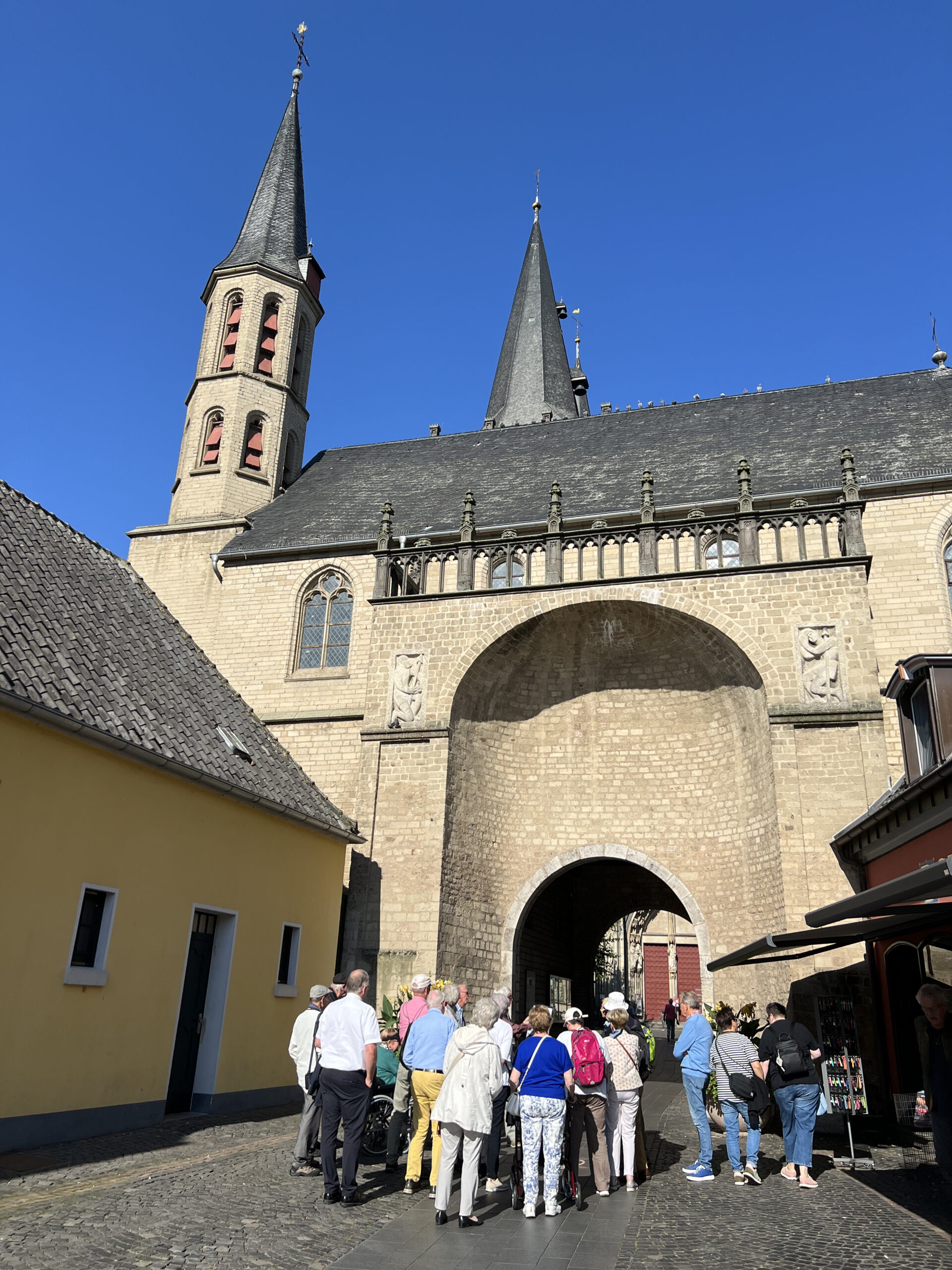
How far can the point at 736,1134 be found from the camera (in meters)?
7.88

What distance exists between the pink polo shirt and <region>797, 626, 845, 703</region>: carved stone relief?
29.1 ft

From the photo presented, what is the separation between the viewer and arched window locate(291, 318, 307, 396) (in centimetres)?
2713

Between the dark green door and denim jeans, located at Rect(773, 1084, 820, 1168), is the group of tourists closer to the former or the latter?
denim jeans, located at Rect(773, 1084, 820, 1168)

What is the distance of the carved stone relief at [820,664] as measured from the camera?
14.6 meters

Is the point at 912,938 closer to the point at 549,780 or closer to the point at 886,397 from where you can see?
the point at 549,780

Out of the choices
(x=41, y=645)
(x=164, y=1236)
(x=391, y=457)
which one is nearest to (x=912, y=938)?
(x=164, y=1236)

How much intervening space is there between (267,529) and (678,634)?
427 inches

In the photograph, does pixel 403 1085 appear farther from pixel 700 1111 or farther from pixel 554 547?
pixel 554 547

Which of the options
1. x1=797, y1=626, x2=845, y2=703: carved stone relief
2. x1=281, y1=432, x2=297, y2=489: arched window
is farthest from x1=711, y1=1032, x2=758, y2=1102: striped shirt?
x1=281, y1=432, x2=297, y2=489: arched window

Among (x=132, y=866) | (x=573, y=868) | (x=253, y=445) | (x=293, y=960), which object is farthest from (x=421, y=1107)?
(x=253, y=445)

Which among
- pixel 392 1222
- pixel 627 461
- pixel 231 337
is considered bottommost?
pixel 392 1222

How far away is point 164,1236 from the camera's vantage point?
17.8ft

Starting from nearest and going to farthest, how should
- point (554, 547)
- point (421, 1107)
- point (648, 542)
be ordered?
point (421, 1107) → point (648, 542) → point (554, 547)

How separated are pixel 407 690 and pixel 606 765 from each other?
4.10 meters
